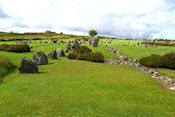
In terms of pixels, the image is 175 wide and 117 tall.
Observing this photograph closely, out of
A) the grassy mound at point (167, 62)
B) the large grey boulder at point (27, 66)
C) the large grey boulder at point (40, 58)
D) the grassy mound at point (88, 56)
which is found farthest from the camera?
the grassy mound at point (88, 56)

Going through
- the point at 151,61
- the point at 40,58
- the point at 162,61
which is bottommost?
the point at 151,61

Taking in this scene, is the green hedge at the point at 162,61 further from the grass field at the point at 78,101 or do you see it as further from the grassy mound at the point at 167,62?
the grass field at the point at 78,101

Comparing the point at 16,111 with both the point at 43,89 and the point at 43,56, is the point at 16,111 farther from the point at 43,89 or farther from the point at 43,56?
the point at 43,56

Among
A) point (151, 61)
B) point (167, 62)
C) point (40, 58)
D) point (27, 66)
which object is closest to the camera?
point (27, 66)

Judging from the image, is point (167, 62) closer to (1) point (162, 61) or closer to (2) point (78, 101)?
(1) point (162, 61)

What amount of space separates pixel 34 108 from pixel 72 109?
102 inches

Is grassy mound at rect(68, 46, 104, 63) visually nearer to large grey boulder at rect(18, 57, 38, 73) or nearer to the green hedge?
the green hedge

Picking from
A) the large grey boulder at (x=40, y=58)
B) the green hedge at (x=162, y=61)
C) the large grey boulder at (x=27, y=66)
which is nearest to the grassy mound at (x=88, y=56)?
the large grey boulder at (x=40, y=58)

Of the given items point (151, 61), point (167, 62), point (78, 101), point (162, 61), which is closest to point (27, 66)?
point (78, 101)

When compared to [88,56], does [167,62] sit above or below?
above

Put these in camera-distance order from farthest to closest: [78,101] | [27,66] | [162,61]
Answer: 1. [162,61]
2. [27,66]
3. [78,101]

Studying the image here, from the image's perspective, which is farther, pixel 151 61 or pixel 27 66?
pixel 151 61

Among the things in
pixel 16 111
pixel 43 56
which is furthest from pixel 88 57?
pixel 16 111

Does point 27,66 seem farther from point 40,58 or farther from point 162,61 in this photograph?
point 162,61
